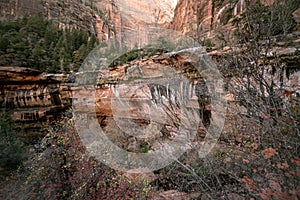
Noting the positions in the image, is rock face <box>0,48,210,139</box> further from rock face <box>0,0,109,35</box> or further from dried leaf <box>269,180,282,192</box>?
rock face <box>0,0,109,35</box>

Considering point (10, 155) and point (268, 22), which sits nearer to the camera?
point (268, 22)

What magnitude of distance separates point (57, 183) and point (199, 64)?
4.68m

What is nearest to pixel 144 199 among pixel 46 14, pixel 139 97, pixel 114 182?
pixel 114 182

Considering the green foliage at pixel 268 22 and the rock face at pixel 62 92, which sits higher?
the green foliage at pixel 268 22

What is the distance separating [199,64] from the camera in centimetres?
579

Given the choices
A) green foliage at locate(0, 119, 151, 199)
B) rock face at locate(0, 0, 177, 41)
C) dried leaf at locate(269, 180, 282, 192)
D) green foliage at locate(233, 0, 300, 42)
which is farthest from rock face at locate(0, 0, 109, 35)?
dried leaf at locate(269, 180, 282, 192)

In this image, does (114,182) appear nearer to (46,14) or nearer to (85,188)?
(85,188)

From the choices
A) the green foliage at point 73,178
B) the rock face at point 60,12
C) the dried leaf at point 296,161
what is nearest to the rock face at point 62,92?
the green foliage at point 73,178

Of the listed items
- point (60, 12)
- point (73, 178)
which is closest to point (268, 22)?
point (73, 178)

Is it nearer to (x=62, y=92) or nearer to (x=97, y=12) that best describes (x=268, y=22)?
(x=62, y=92)

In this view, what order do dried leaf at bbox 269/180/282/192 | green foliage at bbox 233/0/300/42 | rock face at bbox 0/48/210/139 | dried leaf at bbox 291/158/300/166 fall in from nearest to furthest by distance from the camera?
dried leaf at bbox 291/158/300/166, dried leaf at bbox 269/180/282/192, green foliage at bbox 233/0/300/42, rock face at bbox 0/48/210/139

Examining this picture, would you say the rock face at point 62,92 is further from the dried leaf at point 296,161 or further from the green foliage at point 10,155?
the dried leaf at point 296,161

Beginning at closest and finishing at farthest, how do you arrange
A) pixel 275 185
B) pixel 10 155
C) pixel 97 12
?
pixel 275 185 → pixel 10 155 → pixel 97 12

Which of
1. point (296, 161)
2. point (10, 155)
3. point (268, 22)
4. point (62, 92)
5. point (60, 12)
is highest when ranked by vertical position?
point (60, 12)
